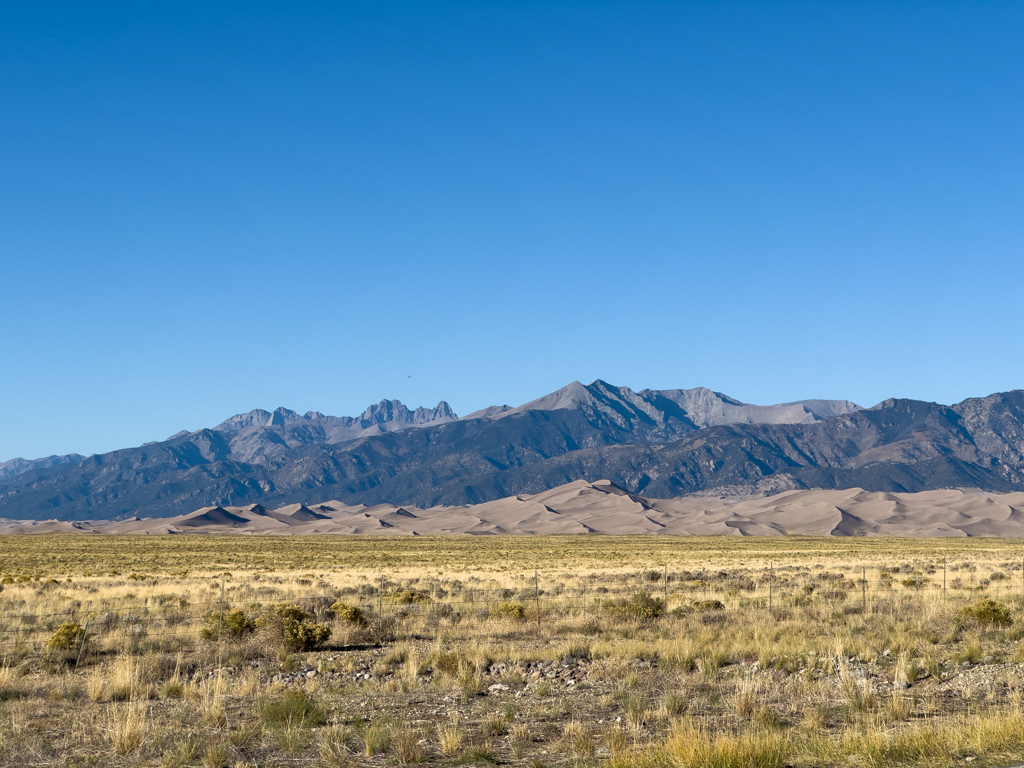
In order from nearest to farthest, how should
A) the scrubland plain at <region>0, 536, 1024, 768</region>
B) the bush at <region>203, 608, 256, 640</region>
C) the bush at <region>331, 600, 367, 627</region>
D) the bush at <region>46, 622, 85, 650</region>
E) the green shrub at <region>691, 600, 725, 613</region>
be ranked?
the scrubland plain at <region>0, 536, 1024, 768</region>
the bush at <region>46, 622, 85, 650</region>
the bush at <region>203, 608, 256, 640</region>
the bush at <region>331, 600, 367, 627</region>
the green shrub at <region>691, 600, 725, 613</region>

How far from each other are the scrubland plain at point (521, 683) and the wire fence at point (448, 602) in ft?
0.65

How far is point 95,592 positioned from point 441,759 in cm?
3126

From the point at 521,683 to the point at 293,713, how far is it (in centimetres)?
466

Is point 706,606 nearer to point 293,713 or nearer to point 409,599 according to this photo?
point 409,599

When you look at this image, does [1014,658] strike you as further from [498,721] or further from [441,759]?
[441,759]

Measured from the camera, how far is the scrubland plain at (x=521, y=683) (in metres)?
10.8

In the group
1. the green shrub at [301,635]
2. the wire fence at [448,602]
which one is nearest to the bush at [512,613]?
the wire fence at [448,602]

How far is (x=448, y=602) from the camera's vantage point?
3209 centimetres

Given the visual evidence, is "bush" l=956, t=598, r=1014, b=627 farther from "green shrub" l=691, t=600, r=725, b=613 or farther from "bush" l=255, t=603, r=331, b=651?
"bush" l=255, t=603, r=331, b=651

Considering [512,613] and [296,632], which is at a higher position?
[296,632]

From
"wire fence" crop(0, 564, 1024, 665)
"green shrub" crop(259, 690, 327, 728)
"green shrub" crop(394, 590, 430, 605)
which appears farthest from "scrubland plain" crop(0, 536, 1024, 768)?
"green shrub" crop(394, 590, 430, 605)

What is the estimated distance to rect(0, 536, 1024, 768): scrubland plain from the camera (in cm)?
1079

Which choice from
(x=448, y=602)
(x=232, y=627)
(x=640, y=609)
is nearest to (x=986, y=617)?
(x=640, y=609)

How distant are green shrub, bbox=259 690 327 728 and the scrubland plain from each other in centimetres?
4
